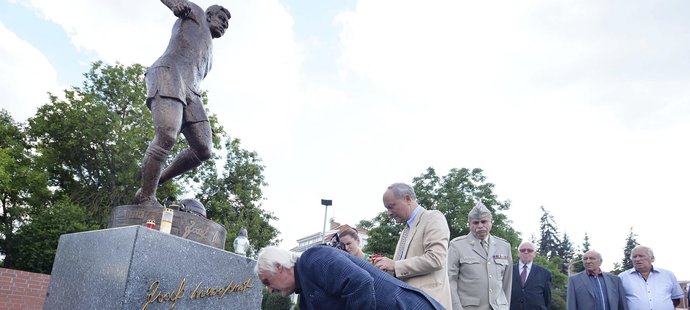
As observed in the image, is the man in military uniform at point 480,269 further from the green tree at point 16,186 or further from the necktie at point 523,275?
the green tree at point 16,186

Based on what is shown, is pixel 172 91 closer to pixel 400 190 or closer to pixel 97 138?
pixel 400 190

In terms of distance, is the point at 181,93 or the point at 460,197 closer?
the point at 181,93

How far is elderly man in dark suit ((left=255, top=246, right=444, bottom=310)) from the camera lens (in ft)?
8.02

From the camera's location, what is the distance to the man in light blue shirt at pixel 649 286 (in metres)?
6.29

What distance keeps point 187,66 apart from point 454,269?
3.30 metres

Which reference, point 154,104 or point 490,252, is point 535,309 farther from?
point 154,104

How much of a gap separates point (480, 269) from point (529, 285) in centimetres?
216

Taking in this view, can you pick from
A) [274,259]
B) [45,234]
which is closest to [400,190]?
[274,259]

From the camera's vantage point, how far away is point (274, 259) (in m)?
2.69

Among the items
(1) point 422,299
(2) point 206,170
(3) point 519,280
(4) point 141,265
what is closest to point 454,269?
(3) point 519,280

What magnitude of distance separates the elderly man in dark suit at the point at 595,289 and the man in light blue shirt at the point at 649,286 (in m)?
0.12

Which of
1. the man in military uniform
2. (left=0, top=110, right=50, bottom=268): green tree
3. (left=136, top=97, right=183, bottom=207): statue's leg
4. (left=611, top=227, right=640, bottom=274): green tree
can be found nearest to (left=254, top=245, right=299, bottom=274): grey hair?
(left=136, top=97, right=183, bottom=207): statue's leg

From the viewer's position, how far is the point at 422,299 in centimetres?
262

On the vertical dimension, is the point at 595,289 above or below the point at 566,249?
below
